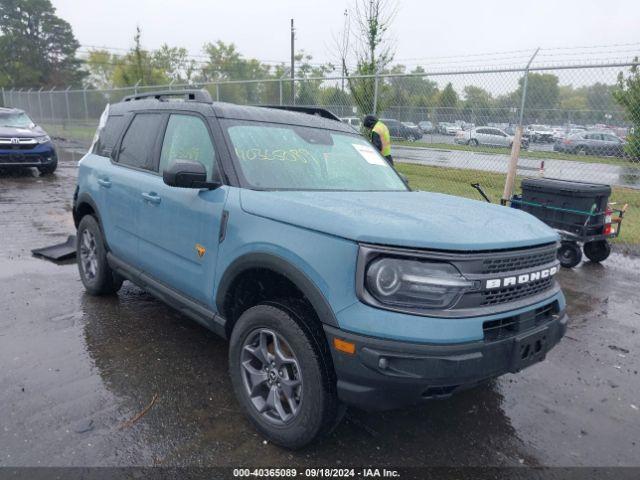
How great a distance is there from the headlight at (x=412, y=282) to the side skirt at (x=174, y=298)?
1.19 m

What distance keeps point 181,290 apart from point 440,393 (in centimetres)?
191

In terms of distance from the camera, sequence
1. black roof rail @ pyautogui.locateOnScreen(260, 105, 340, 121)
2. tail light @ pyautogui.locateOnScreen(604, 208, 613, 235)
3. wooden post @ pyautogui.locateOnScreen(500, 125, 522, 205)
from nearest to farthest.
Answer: black roof rail @ pyautogui.locateOnScreen(260, 105, 340, 121) → tail light @ pyautogui.locateOnScreen(604, 208, 613, 235) → wooden post @ pyautogui.locateOnScreen(500, 125, 522, 205)

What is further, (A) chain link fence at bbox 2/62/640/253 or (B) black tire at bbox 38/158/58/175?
(B) black tire at bbox 38/158/58/175

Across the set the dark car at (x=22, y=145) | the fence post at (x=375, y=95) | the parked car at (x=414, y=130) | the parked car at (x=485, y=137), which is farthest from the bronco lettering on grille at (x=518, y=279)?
the dark car at (x=22, y=145)

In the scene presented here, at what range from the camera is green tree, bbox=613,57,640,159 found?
767 centimetres

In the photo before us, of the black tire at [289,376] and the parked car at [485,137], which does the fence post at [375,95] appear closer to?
the parked car at [485,137]

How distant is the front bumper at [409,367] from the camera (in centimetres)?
221

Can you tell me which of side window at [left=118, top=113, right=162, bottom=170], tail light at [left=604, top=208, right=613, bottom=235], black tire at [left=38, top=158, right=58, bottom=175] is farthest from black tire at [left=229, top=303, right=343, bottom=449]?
black tire at [left=38, top=158, right=58, bottom=175]

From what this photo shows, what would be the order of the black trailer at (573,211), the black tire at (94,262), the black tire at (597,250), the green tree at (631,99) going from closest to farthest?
1. the black tire at (94,262)
2. the black trailer at (573,211)
3. the black tire at (597,250)
4. the green tree at (631,99)

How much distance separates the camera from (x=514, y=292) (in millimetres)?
2559

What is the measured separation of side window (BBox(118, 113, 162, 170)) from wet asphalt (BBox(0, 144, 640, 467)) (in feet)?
4.50

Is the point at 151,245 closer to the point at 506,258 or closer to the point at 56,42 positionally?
the point at 506,258

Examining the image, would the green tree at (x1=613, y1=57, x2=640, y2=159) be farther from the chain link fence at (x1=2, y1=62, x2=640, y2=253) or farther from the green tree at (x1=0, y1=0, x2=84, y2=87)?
the green tree at (x1=0, y1=0, x2=84, y2=87)

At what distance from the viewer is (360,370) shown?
7.43 ft
